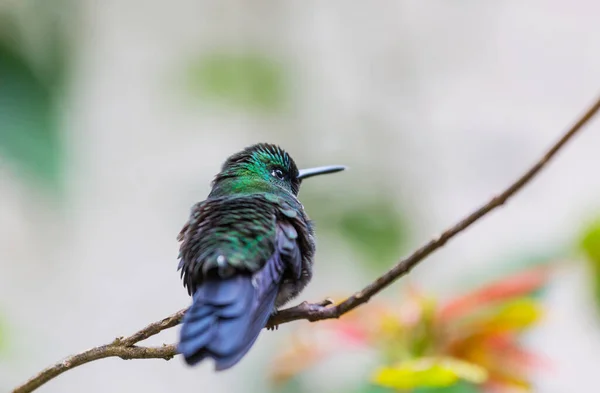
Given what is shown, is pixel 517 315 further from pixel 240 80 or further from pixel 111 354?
pixel 240 80

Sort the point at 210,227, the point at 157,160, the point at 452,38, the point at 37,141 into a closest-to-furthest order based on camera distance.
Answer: the point at 210,227
the point at 37,141
the point at 452,38
the point at 157,160

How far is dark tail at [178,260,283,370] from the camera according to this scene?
1.72 feet

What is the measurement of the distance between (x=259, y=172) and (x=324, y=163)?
83 centimetres

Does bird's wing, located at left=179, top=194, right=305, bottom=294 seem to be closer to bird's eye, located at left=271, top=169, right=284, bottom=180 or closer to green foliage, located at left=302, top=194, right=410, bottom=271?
bird's eye, located at left=271, top=169, right=284, bottom=180

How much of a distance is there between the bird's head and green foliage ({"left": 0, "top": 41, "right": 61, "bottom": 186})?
348 millimetres

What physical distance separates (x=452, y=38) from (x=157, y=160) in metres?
1.16

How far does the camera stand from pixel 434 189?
2.42m

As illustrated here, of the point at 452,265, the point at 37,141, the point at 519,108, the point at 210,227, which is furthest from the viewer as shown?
the point at 519,108

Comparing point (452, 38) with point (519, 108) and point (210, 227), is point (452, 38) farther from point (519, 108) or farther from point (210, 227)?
point (210, 227)

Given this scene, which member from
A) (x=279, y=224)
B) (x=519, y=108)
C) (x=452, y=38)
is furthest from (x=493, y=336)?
(x=519, y=108)

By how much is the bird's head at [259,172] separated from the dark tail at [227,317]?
0.22 metres

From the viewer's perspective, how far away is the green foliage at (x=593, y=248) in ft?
3.51

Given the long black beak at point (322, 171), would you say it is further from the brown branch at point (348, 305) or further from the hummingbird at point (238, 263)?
the brown branch at point (348, 305)

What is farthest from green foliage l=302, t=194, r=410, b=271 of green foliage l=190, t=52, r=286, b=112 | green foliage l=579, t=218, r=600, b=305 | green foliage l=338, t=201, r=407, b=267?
green foliage l=579, t=218, r=600, b=305
